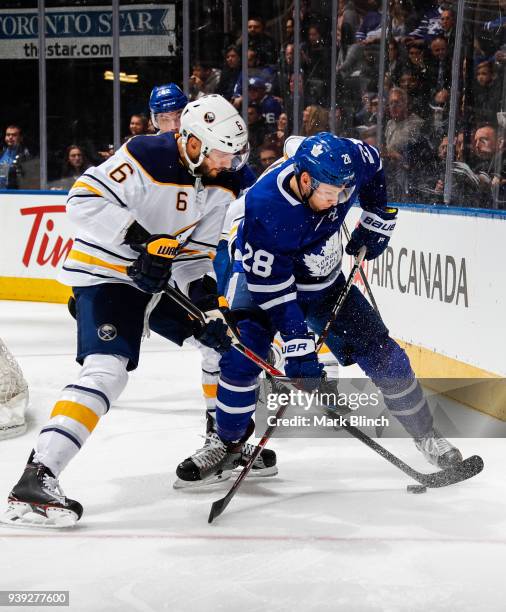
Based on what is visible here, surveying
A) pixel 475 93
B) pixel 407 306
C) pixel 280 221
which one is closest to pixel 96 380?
pixel 280 221

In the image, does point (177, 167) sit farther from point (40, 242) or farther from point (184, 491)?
point (40, 242)

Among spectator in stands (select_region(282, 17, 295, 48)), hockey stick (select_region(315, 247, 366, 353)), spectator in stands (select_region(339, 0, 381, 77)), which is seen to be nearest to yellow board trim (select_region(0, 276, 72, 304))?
spectator in stands (select_region(282, 17, 295, 48))

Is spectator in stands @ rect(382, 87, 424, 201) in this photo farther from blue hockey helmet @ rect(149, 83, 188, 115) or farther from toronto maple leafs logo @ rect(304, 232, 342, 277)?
toronto maple leafs logo @ rect(304, 232, 342, 277)

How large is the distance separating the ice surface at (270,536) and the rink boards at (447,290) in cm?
43

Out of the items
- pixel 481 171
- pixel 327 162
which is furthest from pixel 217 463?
pixel 481 171

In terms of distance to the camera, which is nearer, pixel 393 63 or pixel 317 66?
pixel 393 63

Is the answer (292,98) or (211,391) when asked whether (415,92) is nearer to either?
(292,98)

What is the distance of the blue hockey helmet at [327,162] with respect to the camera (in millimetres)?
2291

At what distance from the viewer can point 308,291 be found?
264cm

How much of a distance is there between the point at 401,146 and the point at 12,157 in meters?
3.35

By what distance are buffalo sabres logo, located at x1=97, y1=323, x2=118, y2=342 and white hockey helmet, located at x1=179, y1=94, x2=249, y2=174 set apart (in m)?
0.44

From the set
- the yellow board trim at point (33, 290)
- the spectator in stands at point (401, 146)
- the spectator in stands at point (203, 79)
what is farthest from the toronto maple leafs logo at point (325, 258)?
the spectator in stands at point (203, 79)

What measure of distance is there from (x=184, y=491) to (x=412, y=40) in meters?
3.18

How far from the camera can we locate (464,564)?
6.70ft
